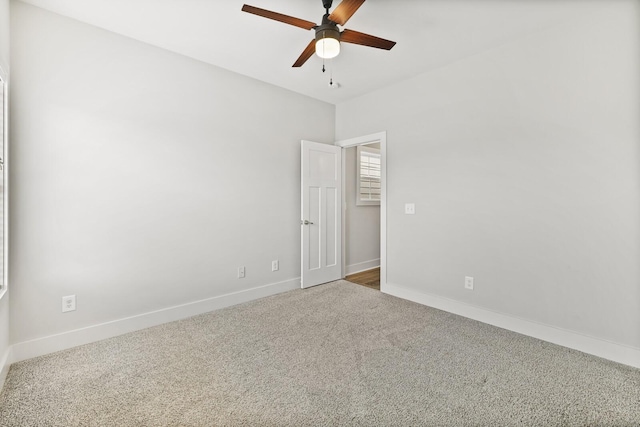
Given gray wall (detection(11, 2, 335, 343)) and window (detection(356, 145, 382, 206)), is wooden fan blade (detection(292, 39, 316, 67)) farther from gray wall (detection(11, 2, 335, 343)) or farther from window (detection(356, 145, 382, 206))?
window (detection(356, 145, 382, 206))

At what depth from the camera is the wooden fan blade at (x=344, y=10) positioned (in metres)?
1.68

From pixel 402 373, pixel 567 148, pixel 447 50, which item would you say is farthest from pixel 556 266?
pixel 447 50

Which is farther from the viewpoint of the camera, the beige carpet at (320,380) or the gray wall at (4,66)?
the gray wall at (4,66)

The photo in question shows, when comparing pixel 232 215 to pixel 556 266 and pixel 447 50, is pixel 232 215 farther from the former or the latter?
pixel 556 266

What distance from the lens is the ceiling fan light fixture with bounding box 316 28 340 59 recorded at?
6.21 ft

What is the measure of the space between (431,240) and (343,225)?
4.69 ft

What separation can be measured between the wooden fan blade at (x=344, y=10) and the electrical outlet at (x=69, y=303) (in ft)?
9.65

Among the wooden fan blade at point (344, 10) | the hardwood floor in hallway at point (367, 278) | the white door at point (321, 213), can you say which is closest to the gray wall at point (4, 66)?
the wooden fan blade at point (344, 10)

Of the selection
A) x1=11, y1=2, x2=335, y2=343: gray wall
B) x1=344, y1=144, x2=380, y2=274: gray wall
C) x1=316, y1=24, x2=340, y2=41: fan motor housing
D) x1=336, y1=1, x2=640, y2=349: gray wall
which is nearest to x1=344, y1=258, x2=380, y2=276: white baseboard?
x1=344, y1=144, x2=380, y2=274: gray wall

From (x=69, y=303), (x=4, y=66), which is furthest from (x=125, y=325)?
(x=4, y=66)


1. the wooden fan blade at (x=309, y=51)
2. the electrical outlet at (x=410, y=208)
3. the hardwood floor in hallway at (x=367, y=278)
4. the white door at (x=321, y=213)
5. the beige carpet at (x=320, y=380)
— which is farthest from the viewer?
the hardwood floor in hallway at (x=367, y=278)

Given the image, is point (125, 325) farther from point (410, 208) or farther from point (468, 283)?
point (468, 283)

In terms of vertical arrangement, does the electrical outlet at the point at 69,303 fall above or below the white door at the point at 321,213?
below

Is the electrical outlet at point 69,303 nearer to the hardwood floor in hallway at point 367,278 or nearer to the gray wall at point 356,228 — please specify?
the hardwood floor in hallway at point 367,278
